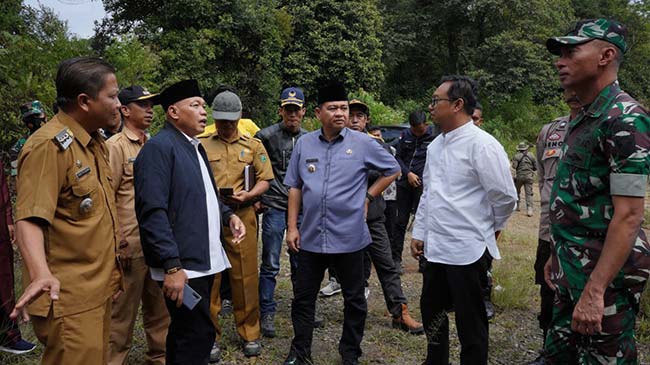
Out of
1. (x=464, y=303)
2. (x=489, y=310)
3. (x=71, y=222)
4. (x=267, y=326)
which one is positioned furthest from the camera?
(x=489, y=310)

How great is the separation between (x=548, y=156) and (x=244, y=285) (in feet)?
8.50

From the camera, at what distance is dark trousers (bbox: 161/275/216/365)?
2.86m

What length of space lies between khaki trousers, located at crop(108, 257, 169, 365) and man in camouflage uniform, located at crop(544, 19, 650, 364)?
2688 mm

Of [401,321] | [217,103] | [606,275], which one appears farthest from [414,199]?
[606,275]

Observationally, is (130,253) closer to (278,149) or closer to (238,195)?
(238,195)

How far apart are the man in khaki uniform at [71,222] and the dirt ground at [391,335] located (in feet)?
5.80

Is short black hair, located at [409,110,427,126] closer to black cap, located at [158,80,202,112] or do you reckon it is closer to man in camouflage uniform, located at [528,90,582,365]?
man in camouflage uniform, located at [528,90,582,365]

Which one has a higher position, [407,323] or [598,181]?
[598,181]

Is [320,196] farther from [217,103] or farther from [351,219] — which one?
[217,103]

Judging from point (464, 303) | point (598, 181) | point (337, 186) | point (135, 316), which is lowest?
point (135, 316)

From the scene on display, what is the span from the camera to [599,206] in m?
2.27

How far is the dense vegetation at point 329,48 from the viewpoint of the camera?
9578 millimetres

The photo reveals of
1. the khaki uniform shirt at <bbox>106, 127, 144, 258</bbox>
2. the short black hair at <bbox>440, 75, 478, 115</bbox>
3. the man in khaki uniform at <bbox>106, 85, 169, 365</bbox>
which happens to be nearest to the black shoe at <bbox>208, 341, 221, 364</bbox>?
the man in khaki uniform at <bbox>106, 85, 169, 365</bbox>

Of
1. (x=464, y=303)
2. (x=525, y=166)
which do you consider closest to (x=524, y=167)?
(x=525, y=166)
